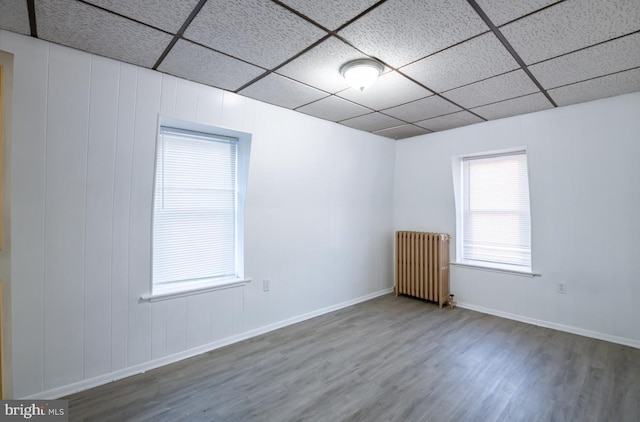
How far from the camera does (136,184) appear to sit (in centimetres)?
257

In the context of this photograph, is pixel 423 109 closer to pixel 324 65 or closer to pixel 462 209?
pixel 324 65

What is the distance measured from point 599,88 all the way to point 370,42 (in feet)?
8.25

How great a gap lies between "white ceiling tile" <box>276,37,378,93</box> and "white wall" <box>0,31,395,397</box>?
788 mm

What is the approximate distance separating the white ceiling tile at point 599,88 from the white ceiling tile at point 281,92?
2.43 metres

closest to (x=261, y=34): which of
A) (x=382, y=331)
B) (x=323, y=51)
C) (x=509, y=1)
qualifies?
(x=323, y=51)

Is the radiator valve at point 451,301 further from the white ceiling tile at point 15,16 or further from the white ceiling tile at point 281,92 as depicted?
the white ceiling tile at point 15,16

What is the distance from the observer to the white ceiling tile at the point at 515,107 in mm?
3197

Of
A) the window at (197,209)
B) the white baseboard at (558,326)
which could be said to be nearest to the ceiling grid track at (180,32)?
the window at (197,209)

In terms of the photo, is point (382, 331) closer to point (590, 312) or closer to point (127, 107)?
point (590, 312)

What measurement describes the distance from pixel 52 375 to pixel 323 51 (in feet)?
10.3

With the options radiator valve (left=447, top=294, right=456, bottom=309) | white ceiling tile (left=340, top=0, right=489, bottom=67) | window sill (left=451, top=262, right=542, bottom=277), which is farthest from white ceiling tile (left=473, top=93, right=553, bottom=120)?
radiator valve (left=447, top=294, right=456, bottom=309)

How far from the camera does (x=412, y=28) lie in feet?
6.29

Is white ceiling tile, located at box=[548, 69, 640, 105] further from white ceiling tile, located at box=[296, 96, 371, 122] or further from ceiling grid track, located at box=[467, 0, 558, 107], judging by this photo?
white ceiling tile, located at box=[296, 96, 371, 122]

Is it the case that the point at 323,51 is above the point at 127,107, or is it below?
above
